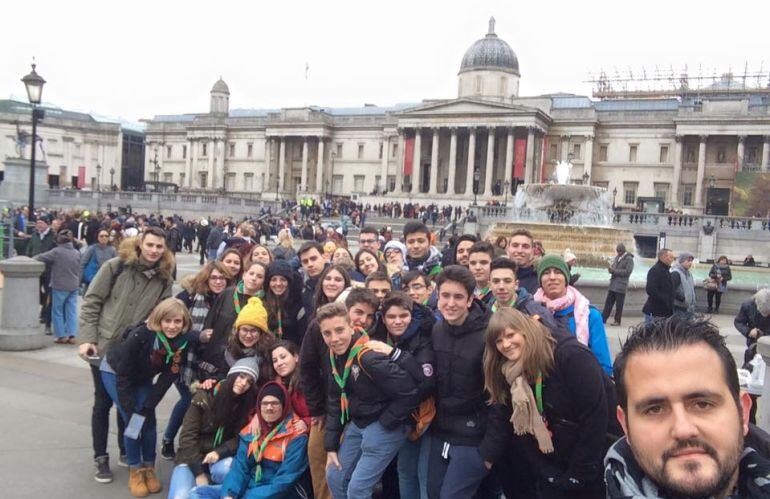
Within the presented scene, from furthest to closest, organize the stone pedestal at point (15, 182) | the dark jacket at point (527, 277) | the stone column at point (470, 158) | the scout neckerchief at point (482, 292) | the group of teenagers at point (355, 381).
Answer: the stone column at point (470, 158)
the stone pedestal at point (15, 182)
the dark jacket at point (527, 277)
the scout neckerchief at point (482, 292)
the group of teenagers at point (355, 381)

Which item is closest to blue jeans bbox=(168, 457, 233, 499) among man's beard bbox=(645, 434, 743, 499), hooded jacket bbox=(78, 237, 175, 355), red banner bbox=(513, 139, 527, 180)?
hooded jacket bbox=(78, 237, 175, 355)

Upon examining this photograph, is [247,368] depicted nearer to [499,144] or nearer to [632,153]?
[499,144]

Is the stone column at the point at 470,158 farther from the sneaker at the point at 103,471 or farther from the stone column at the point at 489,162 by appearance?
the sneaker at the point at 103,471

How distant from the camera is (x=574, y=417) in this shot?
371 centimetres

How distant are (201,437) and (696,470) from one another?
4266 mm

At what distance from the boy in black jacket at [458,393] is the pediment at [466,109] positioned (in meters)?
60.2

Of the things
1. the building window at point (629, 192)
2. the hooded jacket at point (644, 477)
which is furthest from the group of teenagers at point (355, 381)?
the building window at point (629, 192)

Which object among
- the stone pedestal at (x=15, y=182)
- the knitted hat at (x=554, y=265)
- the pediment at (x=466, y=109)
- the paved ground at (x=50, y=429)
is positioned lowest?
the paved ground at (x=50, y=429)

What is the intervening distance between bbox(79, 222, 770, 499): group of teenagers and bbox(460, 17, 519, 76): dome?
221 ft

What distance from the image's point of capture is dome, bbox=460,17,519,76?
226ft

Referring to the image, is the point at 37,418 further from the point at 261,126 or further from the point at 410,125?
the point at 261,126

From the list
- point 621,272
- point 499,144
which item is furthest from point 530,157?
point 621,272

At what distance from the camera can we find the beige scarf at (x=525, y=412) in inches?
145

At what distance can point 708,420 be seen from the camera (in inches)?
68.1
